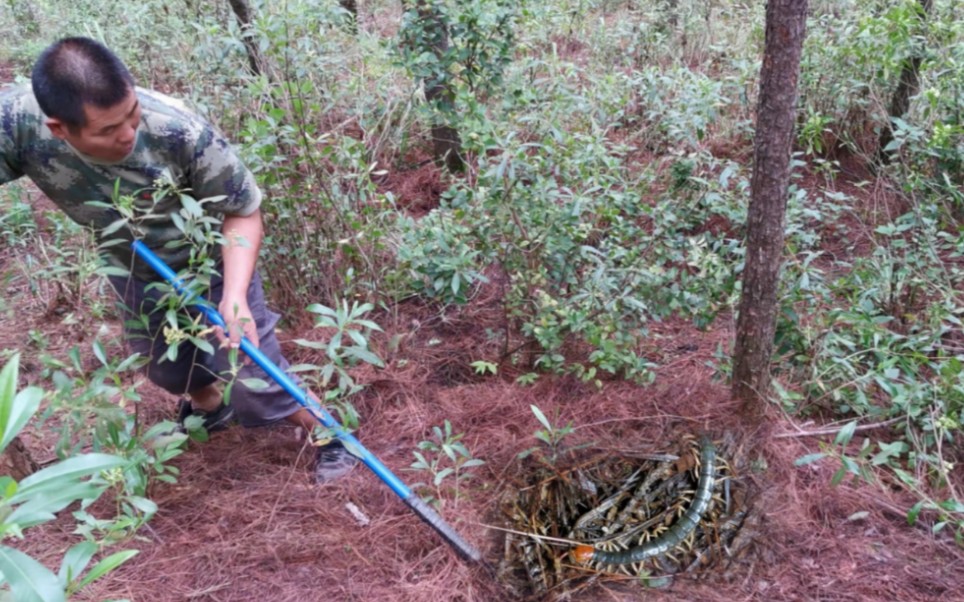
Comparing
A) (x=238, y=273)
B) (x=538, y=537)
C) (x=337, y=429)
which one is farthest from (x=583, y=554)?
(x=238, y=273)

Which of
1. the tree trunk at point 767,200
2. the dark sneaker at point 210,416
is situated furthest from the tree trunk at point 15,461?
the tree trunk at point 767,200

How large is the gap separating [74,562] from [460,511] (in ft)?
4.29

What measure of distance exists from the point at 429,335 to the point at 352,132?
2.18m

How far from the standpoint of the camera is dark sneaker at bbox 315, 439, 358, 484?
259cm

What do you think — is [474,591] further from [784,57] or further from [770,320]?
[784,57]

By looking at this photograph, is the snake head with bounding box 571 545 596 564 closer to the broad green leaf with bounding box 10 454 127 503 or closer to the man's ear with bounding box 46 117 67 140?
the broad green leaf with bounding box 10 454 127 503

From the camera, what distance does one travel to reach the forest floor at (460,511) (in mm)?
2176

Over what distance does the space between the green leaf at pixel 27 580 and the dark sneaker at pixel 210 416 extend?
1.79 meters

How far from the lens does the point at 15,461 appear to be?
2.28m

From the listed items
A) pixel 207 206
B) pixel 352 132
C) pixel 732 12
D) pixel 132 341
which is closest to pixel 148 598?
pixel 132 341

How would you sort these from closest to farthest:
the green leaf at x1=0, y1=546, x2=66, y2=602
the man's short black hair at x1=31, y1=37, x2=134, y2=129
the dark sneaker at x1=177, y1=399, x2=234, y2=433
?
the green leaf at x1=0, y1=546, x2=66, y2=602 → the man's short black hair at x1=31, y1=37, x2=134, y2=129 → the dark sneaker at x1=177, y1=399, x2=234, y2=433

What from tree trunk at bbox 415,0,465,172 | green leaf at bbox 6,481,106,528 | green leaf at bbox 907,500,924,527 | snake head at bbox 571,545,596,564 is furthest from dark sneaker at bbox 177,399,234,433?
green leaf at bbox 907,500,924,527

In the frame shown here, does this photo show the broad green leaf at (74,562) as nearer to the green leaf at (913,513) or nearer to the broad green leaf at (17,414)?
the broad green leaf at (17,414)

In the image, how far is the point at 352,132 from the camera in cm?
500
